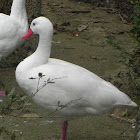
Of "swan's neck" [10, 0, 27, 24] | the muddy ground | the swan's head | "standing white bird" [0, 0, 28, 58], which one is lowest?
the muddy ground

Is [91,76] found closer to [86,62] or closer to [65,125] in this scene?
[65,125]

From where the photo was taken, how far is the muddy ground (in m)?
4.50

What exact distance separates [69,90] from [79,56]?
307 cm

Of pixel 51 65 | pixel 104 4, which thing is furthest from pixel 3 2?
pixel 104 4

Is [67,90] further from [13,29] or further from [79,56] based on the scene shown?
[79,56]

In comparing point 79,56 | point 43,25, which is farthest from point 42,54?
point 79,56

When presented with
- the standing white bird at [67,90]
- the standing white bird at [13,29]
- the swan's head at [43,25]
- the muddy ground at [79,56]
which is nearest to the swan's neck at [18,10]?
the standing white bird at [13,29]

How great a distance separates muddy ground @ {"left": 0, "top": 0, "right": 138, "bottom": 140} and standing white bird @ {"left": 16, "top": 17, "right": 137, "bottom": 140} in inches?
14.8

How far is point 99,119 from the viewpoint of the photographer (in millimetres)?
4871

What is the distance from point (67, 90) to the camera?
3.89 m

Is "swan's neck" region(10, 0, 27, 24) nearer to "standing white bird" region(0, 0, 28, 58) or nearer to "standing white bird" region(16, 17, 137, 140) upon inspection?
"standing white bird" region(0, 0, 28, 58)

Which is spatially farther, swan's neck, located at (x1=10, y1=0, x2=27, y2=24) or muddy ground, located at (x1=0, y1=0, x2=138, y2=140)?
swan's neck, located at (x1=10, y1=0, x2=27, y2=24)

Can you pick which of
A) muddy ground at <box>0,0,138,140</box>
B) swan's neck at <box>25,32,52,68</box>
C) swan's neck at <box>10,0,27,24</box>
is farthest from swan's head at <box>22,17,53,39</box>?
swan's neck at <box>10,0,27,24</box>

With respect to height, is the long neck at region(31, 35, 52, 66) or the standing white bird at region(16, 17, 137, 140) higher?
the long neck at region(31, 35, 52, 66)
